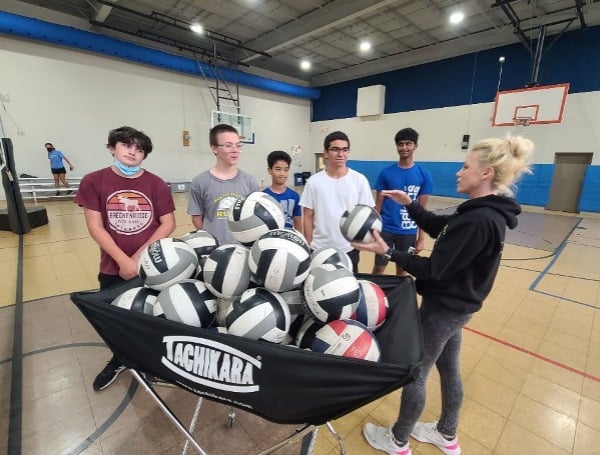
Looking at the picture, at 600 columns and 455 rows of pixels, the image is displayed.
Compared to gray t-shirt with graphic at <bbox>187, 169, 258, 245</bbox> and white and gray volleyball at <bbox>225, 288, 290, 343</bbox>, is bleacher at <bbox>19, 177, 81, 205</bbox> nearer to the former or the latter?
gray t-shirt with graphic at <bbox>187, 169, 258, 245</bbox>

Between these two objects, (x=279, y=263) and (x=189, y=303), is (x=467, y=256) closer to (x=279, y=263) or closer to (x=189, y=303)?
(x=279, y=263)

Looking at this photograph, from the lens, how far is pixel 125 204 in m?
2.01

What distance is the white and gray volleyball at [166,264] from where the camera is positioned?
1.26m

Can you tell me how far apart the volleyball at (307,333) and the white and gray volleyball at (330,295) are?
40 mm

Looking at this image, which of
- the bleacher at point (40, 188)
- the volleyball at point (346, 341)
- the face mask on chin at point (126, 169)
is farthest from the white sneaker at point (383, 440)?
the bleacher at point (40, 188)

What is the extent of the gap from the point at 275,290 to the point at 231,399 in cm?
39

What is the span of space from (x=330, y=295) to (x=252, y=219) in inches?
19.7

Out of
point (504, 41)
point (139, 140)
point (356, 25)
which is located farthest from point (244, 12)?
point (139, 140)

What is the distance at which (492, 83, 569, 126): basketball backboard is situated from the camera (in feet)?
28.8

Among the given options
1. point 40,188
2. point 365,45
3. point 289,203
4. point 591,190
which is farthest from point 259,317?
point 365,45

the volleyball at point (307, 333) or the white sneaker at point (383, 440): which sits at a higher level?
the volleyball at point (307, 333)

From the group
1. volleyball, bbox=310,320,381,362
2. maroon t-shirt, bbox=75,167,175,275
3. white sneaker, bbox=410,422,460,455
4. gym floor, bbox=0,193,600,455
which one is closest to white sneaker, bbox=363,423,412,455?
gym floor, bbox=0,193,600,455

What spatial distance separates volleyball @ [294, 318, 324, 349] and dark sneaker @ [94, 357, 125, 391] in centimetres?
178

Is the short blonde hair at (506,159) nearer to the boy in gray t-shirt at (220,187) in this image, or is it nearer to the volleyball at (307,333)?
the volleyball at (307,333)
